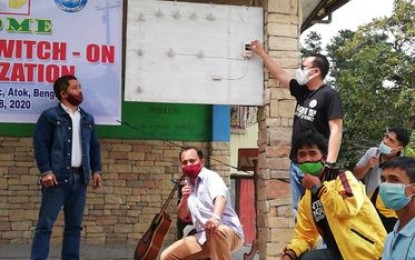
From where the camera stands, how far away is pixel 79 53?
5.08 metres

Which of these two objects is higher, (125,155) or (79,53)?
(79,53)

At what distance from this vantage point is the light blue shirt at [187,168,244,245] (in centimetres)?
456

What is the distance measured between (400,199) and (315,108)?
6.42 feet

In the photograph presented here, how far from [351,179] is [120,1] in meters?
2.91

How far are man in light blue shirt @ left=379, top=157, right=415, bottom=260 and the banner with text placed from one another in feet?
9.78

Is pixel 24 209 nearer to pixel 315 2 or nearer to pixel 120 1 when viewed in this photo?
pixel 120 1

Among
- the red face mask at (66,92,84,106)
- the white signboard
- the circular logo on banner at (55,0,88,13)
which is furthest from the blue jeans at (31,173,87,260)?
the circular logo on banner at (55,0,88,13)

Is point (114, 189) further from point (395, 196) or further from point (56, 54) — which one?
point (395, 196)

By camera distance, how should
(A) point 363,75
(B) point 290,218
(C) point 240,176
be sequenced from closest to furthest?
1. (B) point 290,218
2. (C) point 240,176
3. (A) point 363,75

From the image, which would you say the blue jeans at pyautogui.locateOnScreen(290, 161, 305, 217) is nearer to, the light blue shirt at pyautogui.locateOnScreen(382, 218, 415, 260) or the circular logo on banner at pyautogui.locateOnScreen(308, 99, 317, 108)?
the circular logo on banner at pyautogui.locateOnScreen(308, 99, 317, 108)

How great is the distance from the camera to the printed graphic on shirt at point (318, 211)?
3.52 meters

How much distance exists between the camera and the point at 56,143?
4605 millimetres

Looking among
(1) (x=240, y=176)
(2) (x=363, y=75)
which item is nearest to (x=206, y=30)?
(1) (x=240, y=176)

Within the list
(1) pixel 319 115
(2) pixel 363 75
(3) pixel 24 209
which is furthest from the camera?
(2) pixel 363 75
